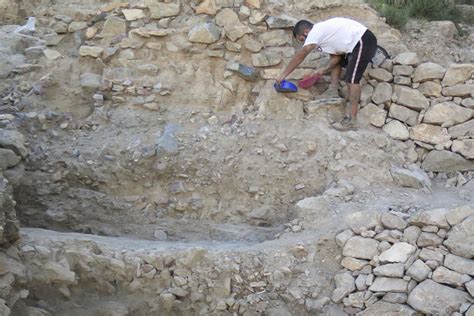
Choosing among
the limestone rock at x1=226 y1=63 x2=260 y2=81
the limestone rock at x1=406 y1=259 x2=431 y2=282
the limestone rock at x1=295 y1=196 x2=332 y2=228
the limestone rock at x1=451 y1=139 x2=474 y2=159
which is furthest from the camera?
the limestone rock at x1=226 y1=63 x2=260 y2=81

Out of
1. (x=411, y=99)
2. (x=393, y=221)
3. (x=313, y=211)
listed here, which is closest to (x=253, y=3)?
(x=411, y=99)

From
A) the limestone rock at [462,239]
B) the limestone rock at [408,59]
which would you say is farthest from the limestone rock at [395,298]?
the limestone rock at [408,59]

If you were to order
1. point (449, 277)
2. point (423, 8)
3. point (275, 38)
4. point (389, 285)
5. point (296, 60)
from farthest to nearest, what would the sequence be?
1. point (423, 8)
2. point (275, 38)
3. point (296, 60)
4. point (389, 285)
5. point (449, 277)

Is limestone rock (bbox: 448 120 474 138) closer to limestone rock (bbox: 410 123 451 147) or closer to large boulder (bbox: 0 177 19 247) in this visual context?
limestone rock (bbox: 410 123 451 147)

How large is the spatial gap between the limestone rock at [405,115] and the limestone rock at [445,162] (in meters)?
0.35

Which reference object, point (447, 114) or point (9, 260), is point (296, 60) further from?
point (9, 260)

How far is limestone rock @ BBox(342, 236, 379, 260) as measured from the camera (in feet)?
14.4

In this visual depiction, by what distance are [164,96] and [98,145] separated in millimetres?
831

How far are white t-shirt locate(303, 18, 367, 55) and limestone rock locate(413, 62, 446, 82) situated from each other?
2.35 ft

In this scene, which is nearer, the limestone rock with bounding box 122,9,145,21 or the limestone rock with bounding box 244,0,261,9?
the limestone rock with bounding box 244,0,261,9

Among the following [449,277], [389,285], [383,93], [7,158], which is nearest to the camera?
[449,277]

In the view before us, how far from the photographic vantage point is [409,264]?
13.9 feet

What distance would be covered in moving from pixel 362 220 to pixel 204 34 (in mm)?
2544

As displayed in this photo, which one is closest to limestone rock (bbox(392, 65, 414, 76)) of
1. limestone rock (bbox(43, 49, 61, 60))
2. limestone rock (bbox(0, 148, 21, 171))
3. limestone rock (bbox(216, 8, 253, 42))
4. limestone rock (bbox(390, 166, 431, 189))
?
limestone rock (bbox(390, 166, 431, 189))
